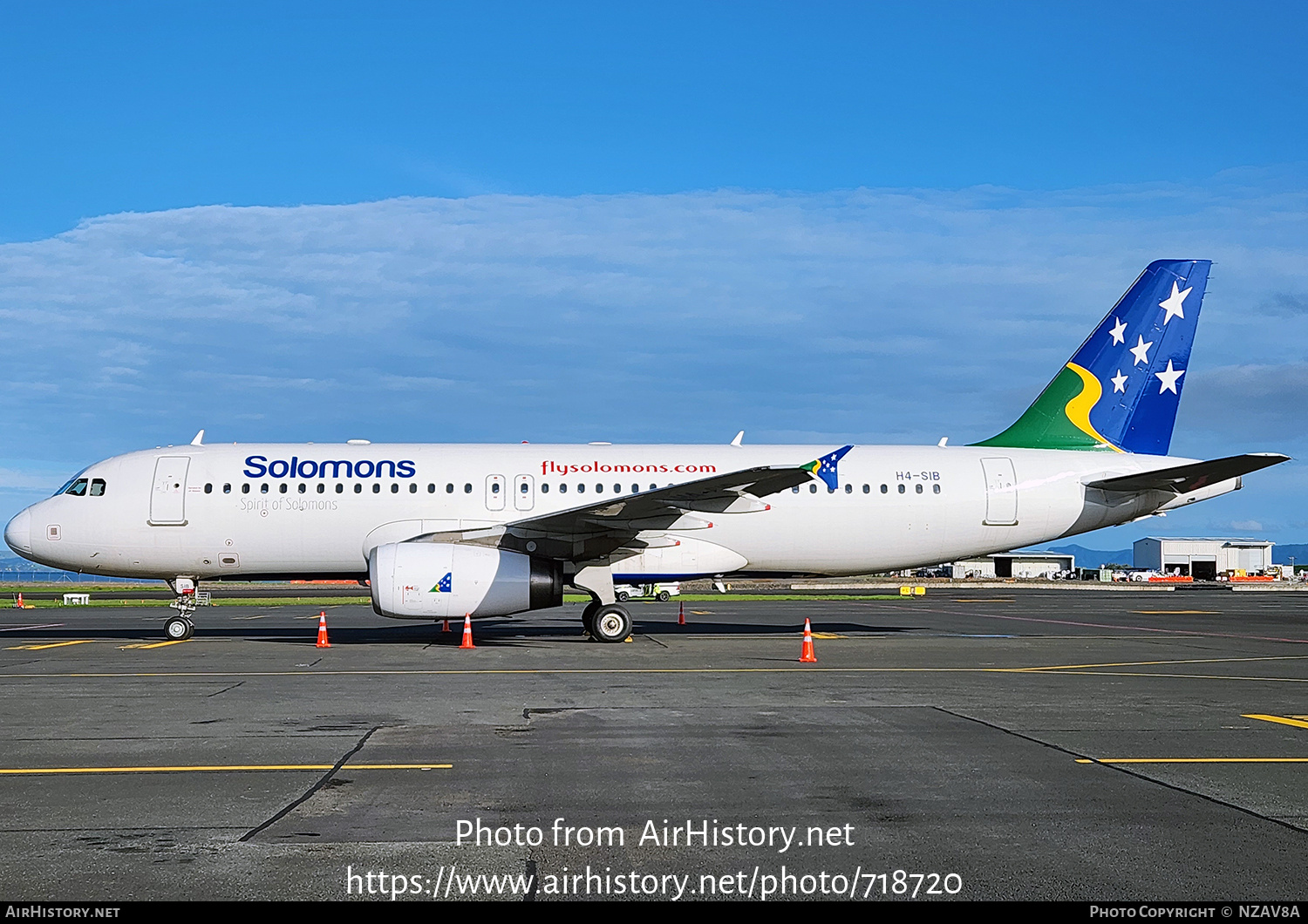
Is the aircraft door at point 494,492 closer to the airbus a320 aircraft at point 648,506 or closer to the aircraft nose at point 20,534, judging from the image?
the airbus a320 aircraft at point 648,506

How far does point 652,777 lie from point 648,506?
1129cm

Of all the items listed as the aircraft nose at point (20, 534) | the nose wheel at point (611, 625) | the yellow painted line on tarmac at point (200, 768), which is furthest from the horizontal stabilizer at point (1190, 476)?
the aircraft nose at point (20, 534)

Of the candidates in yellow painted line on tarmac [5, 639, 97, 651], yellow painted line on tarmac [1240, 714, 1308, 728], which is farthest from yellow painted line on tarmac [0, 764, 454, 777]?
yellow painted line on tarmac [5, 639, 97, 651]

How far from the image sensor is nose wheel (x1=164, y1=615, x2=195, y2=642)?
69.1ft

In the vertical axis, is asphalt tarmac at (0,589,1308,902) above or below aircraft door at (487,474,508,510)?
below

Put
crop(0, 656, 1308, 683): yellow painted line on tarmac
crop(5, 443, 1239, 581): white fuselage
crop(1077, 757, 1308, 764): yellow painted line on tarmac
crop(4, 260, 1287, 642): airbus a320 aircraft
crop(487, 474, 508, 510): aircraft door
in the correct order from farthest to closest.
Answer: crop(487, 474, 508, 510): aircraft door < crop(5, 443, 1239, 581): white fuselage < crop(4, 260, 1287, 642): airbus a320 aircraft < crop(0, 656, 1308, 683): yellow painted line on tarmac < crop(1077, 757, 1308, 764): yellow painted line on tarmac

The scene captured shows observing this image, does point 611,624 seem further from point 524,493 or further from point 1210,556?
point 1210,556

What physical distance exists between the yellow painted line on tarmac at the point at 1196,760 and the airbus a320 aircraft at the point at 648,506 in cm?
1098

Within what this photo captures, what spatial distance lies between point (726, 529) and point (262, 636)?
396 inches

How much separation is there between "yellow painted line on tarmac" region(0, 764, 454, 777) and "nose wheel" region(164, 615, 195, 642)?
44.2 ft

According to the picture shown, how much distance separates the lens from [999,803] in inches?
283

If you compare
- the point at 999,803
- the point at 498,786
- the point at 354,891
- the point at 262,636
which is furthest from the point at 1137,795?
the point at 262,636

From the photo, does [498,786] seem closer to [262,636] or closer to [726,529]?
[726,529]

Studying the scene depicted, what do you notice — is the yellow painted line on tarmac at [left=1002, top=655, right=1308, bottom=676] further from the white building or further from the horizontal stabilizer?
the white building
